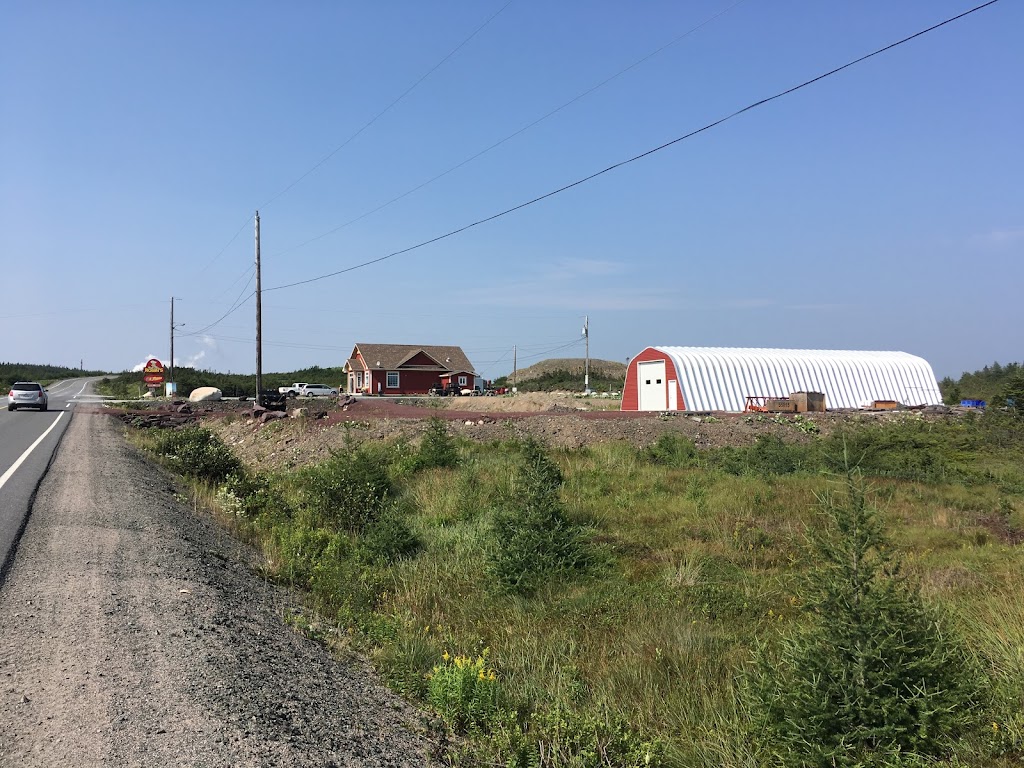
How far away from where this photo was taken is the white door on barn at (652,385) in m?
43.9

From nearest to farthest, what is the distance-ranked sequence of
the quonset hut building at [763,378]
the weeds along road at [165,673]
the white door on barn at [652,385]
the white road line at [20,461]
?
the weeds along road at [165,673] < the white road line at [20,461] < the quonset hut building at [763,378] < the white door on barn at [652,385]

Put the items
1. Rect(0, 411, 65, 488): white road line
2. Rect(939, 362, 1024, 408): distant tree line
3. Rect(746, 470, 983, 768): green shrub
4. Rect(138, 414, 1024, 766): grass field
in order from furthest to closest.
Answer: Rect(939, 362, 1024, 408): distant tree line < Rect(0, 411, 65, 488): white road line < Rect(138, 414, 1024, 766): grass field < Rect(746, 470, 983, 768): green shrub

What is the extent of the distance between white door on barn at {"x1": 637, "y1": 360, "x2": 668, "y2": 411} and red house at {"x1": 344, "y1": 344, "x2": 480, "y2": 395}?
34.1m

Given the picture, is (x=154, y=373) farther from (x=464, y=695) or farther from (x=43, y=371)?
(x=43, y=371)

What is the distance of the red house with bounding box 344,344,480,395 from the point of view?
75.8 metres

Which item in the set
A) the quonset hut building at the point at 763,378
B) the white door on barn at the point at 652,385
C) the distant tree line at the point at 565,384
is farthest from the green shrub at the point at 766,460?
the distant tree line at the point at 565,384

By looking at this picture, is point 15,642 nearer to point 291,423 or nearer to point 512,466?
point 512,466

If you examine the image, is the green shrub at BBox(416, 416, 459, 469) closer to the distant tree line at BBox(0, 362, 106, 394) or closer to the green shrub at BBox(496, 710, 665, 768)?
the green shrub at BBox(496, 710, 665, 768)

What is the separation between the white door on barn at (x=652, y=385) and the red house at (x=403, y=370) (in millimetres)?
34058

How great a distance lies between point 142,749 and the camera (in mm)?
4176

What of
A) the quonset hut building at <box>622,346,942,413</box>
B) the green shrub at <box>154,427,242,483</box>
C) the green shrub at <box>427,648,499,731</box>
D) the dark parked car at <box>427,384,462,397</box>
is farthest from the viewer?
the dark parked car at <box>427,384,462,397</box>

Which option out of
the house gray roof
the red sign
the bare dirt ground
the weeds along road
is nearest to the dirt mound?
the house gray roof

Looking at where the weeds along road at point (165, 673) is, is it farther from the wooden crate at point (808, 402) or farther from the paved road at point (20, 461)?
the wooden crate at point (808, 402)

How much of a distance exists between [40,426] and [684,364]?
3192 cm
